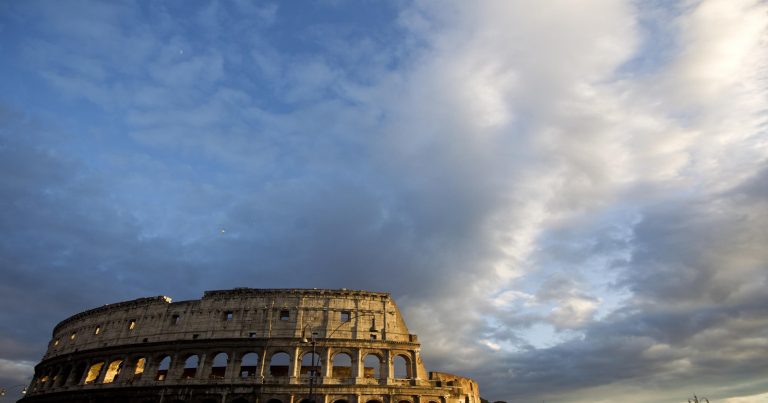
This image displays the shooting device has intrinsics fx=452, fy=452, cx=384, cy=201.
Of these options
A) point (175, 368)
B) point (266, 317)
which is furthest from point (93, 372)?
point (266, 317)

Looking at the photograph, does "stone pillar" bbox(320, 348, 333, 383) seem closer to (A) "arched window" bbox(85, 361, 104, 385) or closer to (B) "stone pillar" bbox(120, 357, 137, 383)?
(B) "stone pillar" bbox(120, 357, 137, 383)

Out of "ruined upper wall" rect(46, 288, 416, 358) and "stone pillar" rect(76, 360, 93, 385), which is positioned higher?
"ruined upper wall" rect(46, 288, 416, 358)

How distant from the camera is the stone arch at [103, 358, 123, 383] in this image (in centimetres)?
5159

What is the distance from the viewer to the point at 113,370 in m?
52.8

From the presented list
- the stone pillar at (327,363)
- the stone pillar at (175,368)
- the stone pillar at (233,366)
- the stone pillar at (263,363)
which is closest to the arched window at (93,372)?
the stone pillar at (175,368)

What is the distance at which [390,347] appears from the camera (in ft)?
157

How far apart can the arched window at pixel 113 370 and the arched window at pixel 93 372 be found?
1905mm

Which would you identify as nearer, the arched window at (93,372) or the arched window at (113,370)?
the arched window at (113,370)

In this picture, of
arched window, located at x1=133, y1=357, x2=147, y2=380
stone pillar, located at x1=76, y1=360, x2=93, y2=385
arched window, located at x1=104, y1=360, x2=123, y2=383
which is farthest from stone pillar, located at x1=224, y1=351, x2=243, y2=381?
stone pillar, located at x1=76, y1=360, x2=93, y2=385

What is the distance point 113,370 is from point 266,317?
66.2 ft

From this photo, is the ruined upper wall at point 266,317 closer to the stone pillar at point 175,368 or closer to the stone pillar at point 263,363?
the stone pillar at point 263,363

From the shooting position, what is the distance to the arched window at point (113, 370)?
5159 cm

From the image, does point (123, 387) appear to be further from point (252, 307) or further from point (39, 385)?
point (39, 385)

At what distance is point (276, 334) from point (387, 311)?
12.3 m
